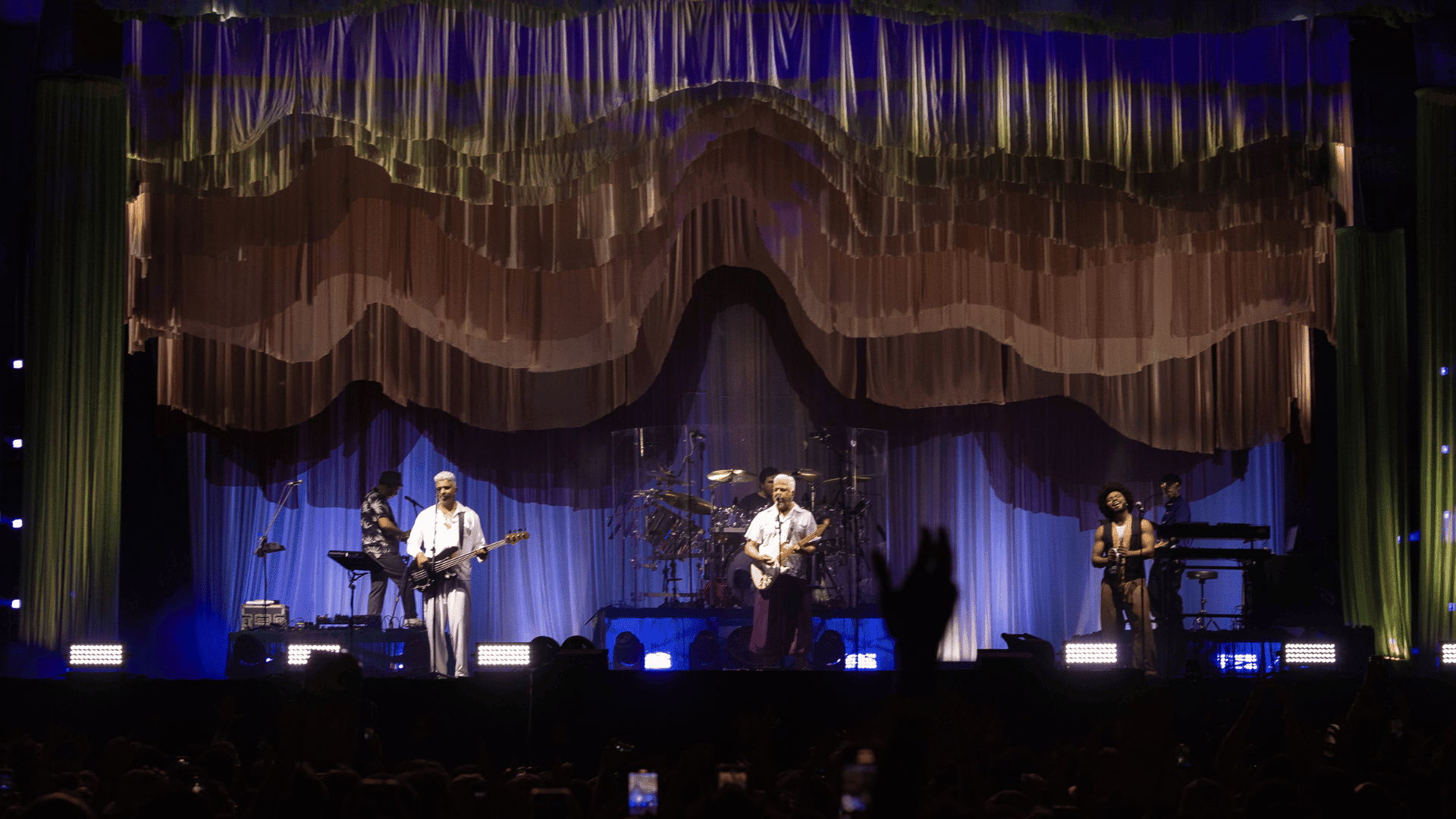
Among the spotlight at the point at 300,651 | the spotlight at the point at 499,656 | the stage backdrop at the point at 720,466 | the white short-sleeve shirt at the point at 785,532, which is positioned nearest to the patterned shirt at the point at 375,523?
the stage backdrop at the point at 720,466

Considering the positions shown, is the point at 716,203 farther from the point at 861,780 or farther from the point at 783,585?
the point at 861,780

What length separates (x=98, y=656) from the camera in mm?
9008

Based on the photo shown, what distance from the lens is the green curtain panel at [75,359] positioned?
10164mm

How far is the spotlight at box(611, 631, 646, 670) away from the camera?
446 inches

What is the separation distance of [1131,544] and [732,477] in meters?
3.64

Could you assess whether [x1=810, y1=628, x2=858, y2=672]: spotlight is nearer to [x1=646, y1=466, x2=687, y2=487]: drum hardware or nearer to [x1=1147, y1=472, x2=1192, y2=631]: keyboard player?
[x1=646, y1=466, x2=687, y2=487]: drum hardware

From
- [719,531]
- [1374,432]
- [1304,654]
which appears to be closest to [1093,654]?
[1304,654]

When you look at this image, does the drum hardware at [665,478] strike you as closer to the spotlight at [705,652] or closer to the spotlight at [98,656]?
the spotlight at [705,652]

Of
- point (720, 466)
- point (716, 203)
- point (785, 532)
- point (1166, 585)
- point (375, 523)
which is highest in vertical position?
point (716, 203)

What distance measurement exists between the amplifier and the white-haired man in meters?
1.66

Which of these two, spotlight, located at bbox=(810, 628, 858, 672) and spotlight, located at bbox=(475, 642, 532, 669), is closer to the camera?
spotlight, located at bbox=(475, 642, 532, 669)

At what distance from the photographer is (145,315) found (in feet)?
37.0

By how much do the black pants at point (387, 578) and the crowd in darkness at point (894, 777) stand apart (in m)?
6.19

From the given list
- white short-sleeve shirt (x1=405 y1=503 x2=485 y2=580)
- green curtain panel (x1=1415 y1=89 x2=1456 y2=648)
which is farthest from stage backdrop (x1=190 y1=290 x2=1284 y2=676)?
white short-sleeve shirt (x1=405 y1=503 x2=485 y2=580)
